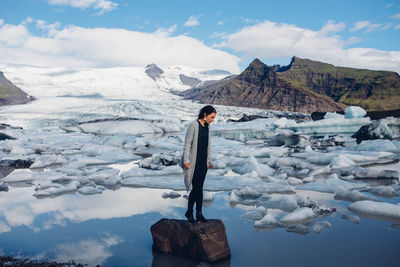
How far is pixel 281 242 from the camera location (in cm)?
304

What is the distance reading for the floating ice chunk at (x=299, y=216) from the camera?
11.7 ft

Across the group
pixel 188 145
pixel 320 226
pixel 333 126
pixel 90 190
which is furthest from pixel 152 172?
pixel 333 126

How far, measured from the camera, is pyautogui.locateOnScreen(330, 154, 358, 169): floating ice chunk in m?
6.89

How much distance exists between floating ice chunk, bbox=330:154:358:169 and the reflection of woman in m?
4.52

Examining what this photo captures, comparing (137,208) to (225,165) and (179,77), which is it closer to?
(225,165)

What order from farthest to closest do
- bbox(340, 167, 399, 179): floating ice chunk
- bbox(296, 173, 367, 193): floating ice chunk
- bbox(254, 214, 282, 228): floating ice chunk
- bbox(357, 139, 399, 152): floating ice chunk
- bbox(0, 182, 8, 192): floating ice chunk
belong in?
bbox(357, 139, 399, 152): floating ice chunk
bbox(340, 167, 399, 179): floating ice chunk
bbox(0, 182, 8, 192): floating ice chunk
bbox(296, 173, 367, 193): floating ice chunk
bbox(254, 214, 282, 228): floating ice chunk

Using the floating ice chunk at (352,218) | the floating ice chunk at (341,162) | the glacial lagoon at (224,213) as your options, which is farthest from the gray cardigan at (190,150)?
the floating ice chunk at (341,162)

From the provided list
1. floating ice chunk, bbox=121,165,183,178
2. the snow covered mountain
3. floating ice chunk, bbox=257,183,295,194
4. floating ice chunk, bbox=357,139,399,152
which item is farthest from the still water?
the snow covered mountain

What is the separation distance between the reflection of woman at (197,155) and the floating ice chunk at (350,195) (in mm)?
2293

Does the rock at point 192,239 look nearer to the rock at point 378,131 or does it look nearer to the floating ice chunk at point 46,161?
the floating ice chunk at point 46,161

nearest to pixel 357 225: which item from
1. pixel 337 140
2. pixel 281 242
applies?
pixel 281 242

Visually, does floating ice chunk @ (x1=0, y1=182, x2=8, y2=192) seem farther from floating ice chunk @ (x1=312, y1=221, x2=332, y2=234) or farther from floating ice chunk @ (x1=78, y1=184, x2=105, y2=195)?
floating ice chunk @ (x1=312, y1=221, x2=332, y2=234)

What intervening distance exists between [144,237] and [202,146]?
1067 millimetres

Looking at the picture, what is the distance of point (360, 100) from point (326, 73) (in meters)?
21.7
